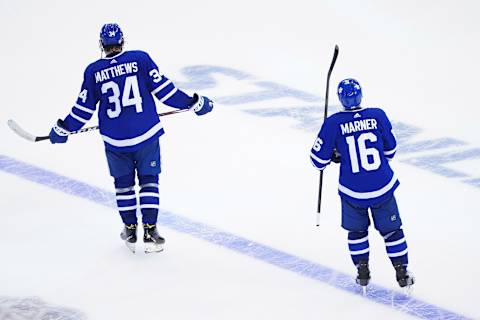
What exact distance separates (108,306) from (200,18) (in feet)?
14.3

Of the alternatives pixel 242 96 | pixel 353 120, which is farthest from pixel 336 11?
pixel 353 120

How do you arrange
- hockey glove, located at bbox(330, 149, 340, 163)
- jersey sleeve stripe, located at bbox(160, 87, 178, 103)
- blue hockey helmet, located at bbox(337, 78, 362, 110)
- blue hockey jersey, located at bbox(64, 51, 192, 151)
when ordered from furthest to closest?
jersey sleeve stripe, located at bbox(160, 87, 178, 103) → blue hockey jersey, located at bbox(64, 51, 192, 151) → hockey glove, located at bbox(330, 149, 340, 163) → blue hockey helmet, located at bbox(337, 78, 362, 110)

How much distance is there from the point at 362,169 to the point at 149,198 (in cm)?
119

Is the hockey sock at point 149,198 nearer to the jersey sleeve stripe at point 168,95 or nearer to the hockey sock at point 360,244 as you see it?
the jersey sleeve stripe at point 168,95

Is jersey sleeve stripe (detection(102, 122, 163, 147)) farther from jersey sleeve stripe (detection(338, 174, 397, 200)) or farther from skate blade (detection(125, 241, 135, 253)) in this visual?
jersey sleeve stripe (detection(338, 174, 397, 200))

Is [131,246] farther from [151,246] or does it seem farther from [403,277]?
[403,277]

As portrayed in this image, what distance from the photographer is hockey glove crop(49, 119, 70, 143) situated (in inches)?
243

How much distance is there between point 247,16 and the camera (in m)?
9.65

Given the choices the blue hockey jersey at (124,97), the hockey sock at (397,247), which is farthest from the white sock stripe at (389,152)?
the blue hockey jersey at (124,97)

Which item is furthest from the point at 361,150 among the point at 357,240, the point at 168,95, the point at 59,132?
the point at 59,132

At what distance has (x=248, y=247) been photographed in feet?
20.7

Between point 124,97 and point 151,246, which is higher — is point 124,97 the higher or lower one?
the higher one

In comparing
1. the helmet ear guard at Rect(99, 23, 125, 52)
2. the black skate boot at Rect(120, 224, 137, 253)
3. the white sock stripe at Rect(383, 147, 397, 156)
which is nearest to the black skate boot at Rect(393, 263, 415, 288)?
the white sock stripe at Rect(383, 147, 397, 156)

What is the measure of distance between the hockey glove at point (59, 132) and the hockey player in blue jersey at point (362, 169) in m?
1.34
